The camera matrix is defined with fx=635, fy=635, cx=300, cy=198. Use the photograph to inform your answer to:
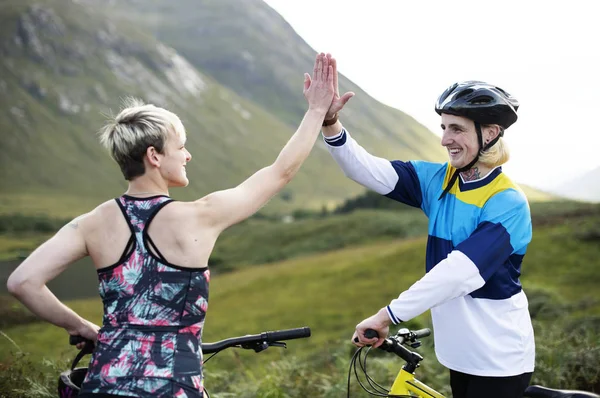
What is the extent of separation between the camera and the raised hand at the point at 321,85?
3998 millimetres

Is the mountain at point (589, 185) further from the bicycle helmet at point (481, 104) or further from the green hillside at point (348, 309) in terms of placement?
the bicycle helmet at point (481, 104)

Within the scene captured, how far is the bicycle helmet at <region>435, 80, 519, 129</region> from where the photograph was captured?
388cm

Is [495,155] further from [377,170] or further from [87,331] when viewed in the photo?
[87,331]

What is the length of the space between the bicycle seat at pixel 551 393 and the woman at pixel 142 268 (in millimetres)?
1987

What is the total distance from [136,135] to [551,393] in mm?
2652

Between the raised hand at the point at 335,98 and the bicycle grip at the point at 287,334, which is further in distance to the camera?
the raised hand at the point at 335,98

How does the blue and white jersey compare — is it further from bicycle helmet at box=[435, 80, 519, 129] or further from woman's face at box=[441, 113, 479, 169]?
bicycle helmet at box=[435, 80, 519, 129]

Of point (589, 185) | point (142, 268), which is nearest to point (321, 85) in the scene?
point (142, 268)

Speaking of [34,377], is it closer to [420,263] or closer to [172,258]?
[172,258]

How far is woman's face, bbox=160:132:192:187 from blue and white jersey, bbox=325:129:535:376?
1385mm

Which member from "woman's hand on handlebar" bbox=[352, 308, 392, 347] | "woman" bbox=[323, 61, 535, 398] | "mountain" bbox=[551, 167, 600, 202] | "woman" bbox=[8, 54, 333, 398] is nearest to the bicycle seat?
"woman" bbox=[323, 61, 535, 398]

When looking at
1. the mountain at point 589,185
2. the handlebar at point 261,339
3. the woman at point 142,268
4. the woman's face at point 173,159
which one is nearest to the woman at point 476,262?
the handlebar at point 261,339

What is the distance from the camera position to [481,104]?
388cm

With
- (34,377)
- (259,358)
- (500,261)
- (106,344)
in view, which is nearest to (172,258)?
(106,344)
